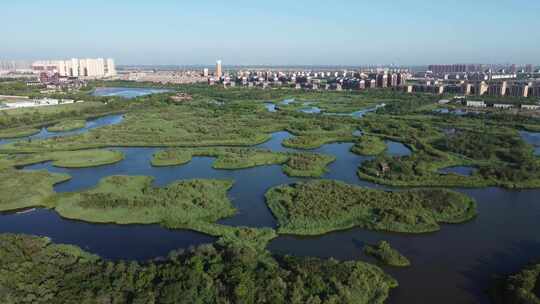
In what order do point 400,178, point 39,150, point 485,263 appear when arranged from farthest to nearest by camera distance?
point 39,150 < point 400,178 < point 485,263

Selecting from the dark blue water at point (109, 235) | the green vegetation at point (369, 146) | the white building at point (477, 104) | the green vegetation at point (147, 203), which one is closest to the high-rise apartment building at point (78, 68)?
the white building at point (477, 104)

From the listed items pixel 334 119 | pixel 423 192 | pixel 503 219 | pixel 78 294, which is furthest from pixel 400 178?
pixel 334 119

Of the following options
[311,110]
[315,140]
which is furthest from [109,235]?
[311,110]

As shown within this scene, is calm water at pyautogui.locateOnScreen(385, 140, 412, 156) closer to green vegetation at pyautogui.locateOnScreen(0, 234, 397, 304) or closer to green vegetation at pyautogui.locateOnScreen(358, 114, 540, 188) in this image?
green vegetation at pyautogui.locateOnScreen(358, 114, 540, 188)

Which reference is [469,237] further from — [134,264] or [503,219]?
[134,264]

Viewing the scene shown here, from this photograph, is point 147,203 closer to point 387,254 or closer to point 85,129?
point 387,254

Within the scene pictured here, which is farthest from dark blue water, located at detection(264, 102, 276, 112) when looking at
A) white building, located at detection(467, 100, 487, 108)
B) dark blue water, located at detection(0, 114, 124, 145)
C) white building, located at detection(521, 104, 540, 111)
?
white building, located at detection(521, 104, 540, 111)
